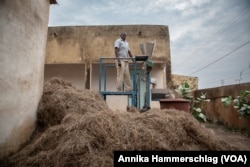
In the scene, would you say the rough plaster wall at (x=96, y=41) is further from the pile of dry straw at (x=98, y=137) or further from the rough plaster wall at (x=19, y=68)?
the pile of dry straw at (x=98, y=137)

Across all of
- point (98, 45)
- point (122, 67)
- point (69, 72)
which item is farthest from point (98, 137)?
point (69, 72)

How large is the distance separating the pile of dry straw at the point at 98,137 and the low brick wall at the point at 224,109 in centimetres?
359

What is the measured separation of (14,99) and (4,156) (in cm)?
74

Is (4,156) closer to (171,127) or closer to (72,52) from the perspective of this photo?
(171,127)

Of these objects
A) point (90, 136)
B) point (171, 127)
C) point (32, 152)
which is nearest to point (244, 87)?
point (171, 127)

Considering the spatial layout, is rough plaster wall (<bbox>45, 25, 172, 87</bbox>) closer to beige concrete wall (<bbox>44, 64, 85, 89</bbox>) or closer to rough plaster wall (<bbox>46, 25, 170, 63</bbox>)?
rough plaster wall (<bbox>46, 25, 170, 63</bbox>)

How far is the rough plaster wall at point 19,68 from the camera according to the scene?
9.55ft

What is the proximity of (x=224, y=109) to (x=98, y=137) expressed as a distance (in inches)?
243


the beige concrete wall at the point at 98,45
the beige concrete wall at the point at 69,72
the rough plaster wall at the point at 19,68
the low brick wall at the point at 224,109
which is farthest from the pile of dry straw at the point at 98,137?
the beige concrete wall at the point at 69,72

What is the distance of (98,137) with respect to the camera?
9.23ft

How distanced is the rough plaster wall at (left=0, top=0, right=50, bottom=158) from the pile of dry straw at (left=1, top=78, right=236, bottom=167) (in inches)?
9.3

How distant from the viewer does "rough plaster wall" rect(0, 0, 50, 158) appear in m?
2.91

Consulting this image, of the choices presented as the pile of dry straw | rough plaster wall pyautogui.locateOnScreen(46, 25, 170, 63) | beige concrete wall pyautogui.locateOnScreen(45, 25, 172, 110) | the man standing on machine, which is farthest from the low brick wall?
the pile of dry straw

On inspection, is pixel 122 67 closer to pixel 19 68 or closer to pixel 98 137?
pixel 19 68
